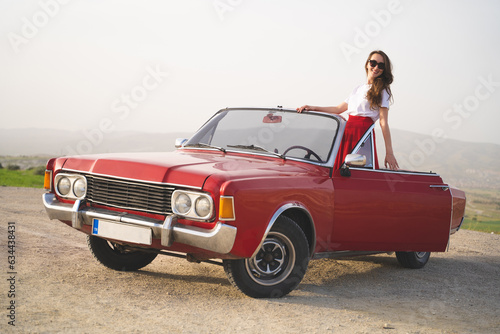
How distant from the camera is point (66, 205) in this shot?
18.2 ft

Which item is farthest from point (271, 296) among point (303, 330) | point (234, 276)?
point (303, 330)

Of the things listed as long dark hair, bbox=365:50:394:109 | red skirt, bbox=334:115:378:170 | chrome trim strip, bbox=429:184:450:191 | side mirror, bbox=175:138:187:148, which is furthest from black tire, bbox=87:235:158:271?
chrome trim strip, bbox=429:184:450:191

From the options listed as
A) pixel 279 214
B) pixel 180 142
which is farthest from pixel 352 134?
pixel 180 142

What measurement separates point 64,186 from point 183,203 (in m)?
1.44

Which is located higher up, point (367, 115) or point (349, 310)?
point (367, 115)

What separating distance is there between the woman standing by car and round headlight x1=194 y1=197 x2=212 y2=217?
2057 mm

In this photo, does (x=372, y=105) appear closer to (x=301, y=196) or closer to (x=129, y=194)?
(x=301, y=196)

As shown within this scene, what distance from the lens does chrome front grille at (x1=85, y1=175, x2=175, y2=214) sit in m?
4.95

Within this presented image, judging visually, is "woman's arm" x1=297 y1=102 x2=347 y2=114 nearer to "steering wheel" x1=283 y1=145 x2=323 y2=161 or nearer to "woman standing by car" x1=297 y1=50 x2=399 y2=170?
"woman standing by car" x1=297 y1=50 x2=399 y2=170

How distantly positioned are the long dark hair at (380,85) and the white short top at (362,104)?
0.16 ft

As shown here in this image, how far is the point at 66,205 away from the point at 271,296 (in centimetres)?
212

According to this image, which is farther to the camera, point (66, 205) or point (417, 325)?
point (66, 205)

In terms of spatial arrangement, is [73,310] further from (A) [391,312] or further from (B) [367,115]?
(B) [367,115]

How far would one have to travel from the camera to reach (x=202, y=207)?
478 cm
